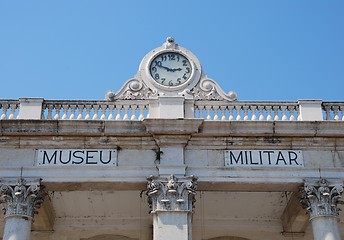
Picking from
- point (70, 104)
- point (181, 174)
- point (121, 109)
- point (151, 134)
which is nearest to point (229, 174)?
point (181, 174)

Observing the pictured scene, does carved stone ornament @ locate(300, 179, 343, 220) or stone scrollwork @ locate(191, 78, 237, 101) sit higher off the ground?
stone scrollwork @ locate(191, 78, 237, 101)

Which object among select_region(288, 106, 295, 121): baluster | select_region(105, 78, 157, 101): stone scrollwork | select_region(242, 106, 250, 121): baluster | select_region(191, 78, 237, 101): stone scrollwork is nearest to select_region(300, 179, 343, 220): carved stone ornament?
select_region(288, 106, 295, 121): baluster

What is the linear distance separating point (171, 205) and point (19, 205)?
12.9 ft

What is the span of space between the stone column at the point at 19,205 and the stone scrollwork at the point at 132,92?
137 inches

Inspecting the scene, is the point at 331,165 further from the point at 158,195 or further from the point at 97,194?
the point at 97,194

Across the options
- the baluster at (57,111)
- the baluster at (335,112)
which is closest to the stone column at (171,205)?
the baluster at (57,111)

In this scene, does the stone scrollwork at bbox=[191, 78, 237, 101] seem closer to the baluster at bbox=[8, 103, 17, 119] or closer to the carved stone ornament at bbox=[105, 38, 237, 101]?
the carved stone ornament at bbox=[105, 38, 237, 101]

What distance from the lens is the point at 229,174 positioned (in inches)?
675

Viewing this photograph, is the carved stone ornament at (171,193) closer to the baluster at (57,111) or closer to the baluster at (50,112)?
the baluster at (57,111)

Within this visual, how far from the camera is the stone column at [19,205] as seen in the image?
642 inches

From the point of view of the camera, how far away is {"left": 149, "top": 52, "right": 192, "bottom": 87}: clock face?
1908 cm

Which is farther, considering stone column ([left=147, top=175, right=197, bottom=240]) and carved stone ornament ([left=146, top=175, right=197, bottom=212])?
carved stone ornament ([left=146, top=175, right=197, bottom=212])

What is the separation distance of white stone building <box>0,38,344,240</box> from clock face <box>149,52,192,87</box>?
3 centimetres

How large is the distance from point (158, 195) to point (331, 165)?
4.83 metres
